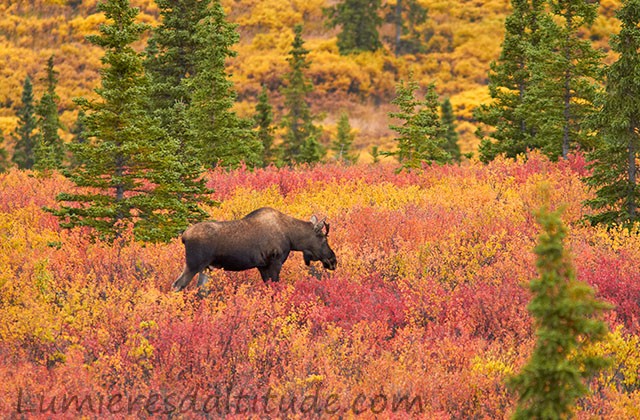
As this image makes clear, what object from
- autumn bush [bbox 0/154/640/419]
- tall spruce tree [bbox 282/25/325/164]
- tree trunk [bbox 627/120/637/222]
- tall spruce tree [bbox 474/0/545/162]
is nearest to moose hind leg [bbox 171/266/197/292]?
autumn bush [bbox 0/154/640/419]

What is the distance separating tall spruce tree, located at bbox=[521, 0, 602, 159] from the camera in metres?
18.6

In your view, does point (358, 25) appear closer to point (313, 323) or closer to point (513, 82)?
point (513, 82)

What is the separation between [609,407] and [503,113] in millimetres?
18473

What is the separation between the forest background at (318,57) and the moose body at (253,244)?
126 feet

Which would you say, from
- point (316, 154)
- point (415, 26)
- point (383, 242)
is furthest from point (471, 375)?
point (415, 26)

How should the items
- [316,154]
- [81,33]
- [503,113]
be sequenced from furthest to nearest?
[81,33]
[316,154]
[503,113]

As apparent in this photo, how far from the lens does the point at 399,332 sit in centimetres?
729

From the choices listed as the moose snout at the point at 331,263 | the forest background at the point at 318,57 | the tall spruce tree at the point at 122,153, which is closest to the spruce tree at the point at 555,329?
the moose snout at the point at 331,263

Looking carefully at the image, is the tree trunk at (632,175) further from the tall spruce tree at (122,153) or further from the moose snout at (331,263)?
the tall spruce tree at (122,153)

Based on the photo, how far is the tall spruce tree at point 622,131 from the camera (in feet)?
36.6

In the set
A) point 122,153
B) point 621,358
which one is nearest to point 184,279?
point 122,153

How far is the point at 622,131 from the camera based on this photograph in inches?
442

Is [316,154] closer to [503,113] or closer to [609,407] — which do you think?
[503,113]

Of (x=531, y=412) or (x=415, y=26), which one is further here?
(x=415, y=26)
